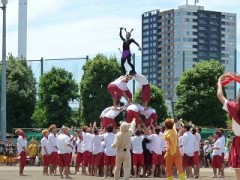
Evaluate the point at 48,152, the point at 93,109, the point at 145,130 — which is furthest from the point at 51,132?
the point at 93,109

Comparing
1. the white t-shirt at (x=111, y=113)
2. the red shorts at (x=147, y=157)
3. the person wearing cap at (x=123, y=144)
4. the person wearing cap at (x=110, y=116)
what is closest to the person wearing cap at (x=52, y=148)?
the person wearing cap at (x=110, y=116)

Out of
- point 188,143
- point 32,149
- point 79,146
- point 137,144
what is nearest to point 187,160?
point 188,143

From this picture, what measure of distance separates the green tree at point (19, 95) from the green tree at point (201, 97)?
13570 millimetres

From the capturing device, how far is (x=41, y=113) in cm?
6034

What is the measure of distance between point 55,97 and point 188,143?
1363 inches

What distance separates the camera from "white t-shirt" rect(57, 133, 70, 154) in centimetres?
2531

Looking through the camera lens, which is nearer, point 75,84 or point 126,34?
point 126,34

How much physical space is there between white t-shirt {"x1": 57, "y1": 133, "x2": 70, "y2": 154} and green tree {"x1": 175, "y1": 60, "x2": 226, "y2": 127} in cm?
3498

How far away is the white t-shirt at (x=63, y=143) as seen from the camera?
25312 millimetres

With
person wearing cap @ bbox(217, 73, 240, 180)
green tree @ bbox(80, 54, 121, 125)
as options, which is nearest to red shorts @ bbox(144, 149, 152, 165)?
person wearing cap @ bbox(217, 73, 240, 180)

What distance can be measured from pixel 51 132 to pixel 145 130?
12.6 feet

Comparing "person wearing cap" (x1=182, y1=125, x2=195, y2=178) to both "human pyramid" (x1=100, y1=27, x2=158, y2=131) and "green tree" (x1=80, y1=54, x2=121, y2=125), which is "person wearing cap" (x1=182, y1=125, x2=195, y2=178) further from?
"green tree" (x1=80, y1=54, x2=121, y2=125)

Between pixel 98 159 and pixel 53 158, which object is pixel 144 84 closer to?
pixel 98 159

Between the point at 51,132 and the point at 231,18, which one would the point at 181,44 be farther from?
the point at 51,132
